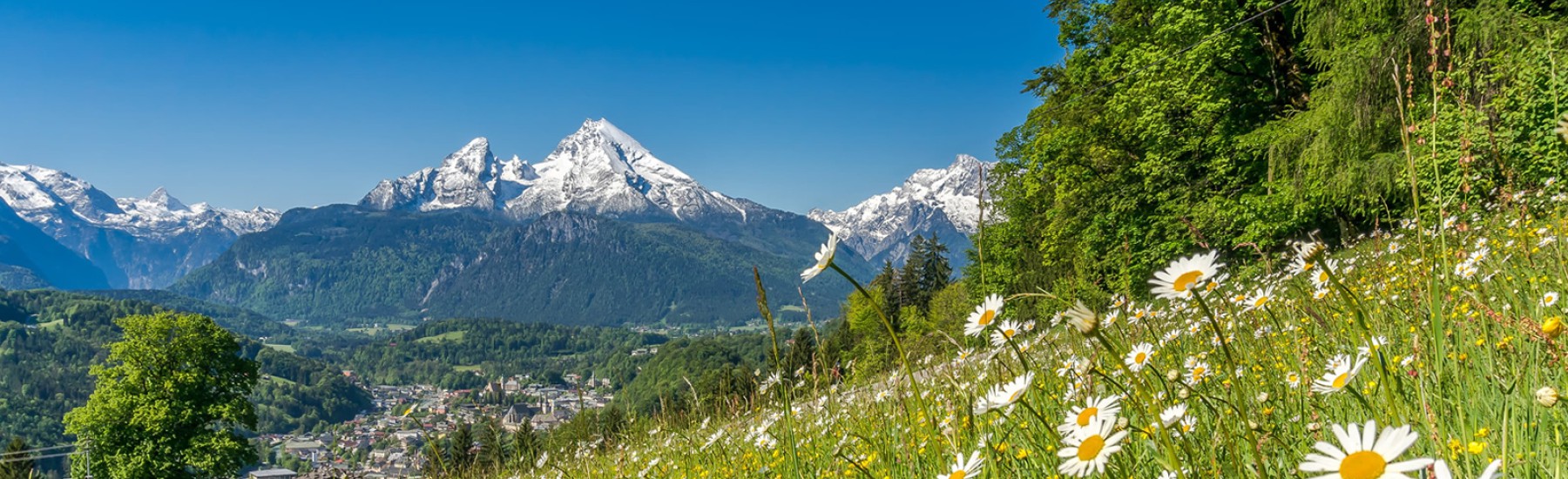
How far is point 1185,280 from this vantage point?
1.27 meters

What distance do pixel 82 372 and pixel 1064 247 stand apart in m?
195

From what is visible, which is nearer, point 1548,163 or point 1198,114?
point 1548,163

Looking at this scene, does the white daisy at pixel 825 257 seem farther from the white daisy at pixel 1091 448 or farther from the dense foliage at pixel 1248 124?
the dense foliage at pixel 1248 124

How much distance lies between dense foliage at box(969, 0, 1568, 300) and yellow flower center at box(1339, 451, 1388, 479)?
3.58m

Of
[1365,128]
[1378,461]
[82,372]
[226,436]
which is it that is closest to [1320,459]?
[1378,461]

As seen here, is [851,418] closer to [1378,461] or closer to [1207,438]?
[1207,438]

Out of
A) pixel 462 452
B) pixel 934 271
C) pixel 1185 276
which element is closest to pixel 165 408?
pixel 462 452

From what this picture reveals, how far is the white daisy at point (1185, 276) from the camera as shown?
47.3 inches

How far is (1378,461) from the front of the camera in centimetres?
76

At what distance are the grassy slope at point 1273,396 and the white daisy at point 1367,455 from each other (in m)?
0.06

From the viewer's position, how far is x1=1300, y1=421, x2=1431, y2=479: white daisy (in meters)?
0.74

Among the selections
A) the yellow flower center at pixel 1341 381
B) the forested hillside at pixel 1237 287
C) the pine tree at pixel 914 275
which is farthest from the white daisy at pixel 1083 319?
the pine tree at pixel 914 275

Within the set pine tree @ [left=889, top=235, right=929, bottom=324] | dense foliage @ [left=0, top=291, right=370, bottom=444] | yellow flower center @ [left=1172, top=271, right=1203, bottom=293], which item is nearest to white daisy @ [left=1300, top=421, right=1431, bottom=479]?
yellow flower center @ [left=1172, top=271, right=1203, bottom=293]

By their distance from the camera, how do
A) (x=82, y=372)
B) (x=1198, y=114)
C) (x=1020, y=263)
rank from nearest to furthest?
(x=1198, y=114) → (x=1020, y=263) → (x=82, y=372)
